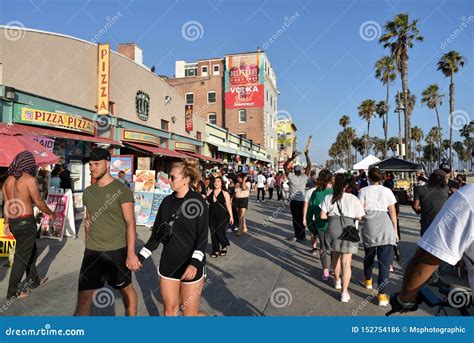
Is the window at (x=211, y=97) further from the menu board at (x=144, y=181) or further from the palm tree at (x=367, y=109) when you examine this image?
the menu board at (x=144, y=181)

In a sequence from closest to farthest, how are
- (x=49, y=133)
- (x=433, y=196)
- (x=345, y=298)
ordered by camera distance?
(x=345, y=298) → (x=433, y=196) → (x=49, y=133)

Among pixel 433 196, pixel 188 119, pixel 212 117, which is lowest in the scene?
pixel 433 196

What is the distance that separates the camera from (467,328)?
1827 mm

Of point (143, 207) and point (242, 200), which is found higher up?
point (242, 200)

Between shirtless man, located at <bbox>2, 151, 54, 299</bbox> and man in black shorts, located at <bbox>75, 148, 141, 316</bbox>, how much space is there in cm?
179

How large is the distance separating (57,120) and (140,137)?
18.5ft

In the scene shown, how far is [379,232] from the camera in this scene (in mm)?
4461

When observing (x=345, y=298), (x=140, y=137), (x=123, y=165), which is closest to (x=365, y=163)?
(x=140, y=137)

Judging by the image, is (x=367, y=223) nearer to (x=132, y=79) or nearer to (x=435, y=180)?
(x=435, y=180)

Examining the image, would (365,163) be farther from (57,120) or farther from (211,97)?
(211,97)

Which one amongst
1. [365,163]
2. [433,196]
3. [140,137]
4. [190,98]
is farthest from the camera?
[190,98]

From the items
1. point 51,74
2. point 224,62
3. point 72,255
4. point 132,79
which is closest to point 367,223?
point 72,255

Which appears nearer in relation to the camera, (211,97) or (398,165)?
(398,165)

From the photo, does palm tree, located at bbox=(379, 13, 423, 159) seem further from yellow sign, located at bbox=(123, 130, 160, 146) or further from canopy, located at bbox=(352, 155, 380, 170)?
yellow sign, located at bbox=(123, 130, 160, 146)
